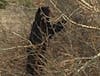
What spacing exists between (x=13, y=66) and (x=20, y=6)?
2.70 ft

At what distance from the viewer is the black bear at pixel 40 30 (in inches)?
173

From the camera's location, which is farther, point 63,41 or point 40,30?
point 63,41

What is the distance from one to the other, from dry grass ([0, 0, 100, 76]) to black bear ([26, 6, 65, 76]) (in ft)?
0.27

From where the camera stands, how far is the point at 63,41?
4.95 metres

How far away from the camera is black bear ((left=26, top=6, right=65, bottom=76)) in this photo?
4.40 m

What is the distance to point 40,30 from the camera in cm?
441

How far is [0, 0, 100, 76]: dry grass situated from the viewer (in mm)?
4203

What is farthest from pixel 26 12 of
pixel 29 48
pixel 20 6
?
pixel 29 48

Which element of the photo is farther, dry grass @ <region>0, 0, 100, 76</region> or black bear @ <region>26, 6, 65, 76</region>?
black bear @ <region>26, 6, 65, 76</region>

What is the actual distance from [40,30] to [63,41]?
61 centimetres

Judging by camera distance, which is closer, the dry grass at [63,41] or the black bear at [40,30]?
the dry grass at [63,41]

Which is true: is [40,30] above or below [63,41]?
above

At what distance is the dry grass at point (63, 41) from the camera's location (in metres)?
4.20

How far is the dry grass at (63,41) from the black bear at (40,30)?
0.27 ft
